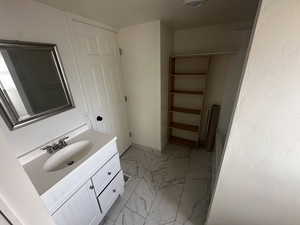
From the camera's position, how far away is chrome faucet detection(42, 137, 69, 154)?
3.84ft

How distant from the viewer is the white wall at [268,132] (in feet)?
2.06

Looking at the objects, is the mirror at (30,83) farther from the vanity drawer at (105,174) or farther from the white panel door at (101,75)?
the vanity drawer at (105,174)

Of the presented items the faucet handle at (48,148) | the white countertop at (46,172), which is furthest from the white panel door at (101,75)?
the faucet handle at (48,148)

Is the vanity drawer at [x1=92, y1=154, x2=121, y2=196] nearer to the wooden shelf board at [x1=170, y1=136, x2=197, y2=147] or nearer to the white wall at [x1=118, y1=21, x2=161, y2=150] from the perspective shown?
the white wall at [x1=118, y1=21, x2=161, y2=150]

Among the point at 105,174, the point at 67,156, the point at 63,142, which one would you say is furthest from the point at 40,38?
the point at 105,174

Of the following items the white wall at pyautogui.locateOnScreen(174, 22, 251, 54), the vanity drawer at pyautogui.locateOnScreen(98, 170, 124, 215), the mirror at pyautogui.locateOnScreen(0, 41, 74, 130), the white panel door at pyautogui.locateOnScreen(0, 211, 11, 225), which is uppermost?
the white wall at pyautogui.locateOnScreen(174, 22, 251, 54)

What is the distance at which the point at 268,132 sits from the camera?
78 centimetres

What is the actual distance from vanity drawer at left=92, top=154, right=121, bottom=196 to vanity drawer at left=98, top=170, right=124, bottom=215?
7 cm

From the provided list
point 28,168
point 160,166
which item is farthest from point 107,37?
point 160,166

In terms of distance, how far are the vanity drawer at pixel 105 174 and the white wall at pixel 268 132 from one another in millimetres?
1025

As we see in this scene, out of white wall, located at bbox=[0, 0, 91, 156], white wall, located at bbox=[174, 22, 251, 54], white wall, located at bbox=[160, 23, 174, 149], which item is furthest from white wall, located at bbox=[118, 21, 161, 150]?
white wall, located at bbox=[0, 0, 91, 156]

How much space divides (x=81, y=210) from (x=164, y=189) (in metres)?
1.02

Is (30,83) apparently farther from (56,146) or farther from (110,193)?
(110,193)

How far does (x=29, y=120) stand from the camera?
1.05m
